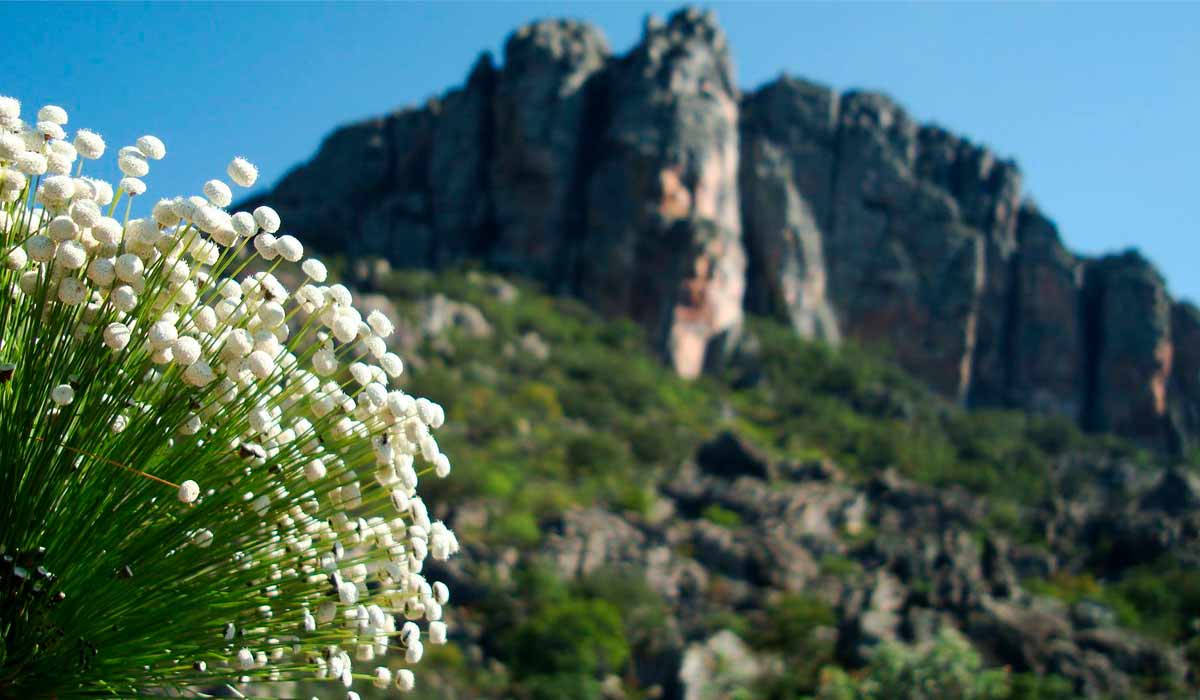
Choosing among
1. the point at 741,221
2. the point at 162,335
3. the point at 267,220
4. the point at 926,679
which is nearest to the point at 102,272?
the point at 162,335

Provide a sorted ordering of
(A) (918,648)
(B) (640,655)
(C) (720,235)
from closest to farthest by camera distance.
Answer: (A) (918,648) → (B) (640,655) → (C) (720,235)

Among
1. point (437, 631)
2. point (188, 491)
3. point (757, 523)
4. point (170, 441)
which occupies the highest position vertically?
point (757, 523)

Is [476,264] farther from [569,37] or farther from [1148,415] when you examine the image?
[1148,415]

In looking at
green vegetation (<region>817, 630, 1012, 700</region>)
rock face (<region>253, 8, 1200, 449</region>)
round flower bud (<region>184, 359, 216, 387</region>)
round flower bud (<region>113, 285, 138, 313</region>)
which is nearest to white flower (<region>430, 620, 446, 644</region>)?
round flower bud (<region>184, 359, 216, 387</region>)

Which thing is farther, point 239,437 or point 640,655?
point 640,655

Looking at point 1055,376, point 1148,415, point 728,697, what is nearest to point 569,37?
point 1055,376

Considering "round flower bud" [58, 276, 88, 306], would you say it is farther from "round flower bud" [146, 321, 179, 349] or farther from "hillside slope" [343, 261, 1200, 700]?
"hillside slope" [343, 261, 1200, 700]

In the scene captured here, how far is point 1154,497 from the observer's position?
157 feet

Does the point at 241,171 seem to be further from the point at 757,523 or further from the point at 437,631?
the point at 757,523

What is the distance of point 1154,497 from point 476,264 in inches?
1467

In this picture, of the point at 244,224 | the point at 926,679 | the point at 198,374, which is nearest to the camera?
the point at 198,374

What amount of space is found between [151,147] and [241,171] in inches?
8.5

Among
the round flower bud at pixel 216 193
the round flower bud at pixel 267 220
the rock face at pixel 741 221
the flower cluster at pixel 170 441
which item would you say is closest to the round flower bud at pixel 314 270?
the flower cluster at pixel 170 441

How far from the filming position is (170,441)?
9.55 feet
